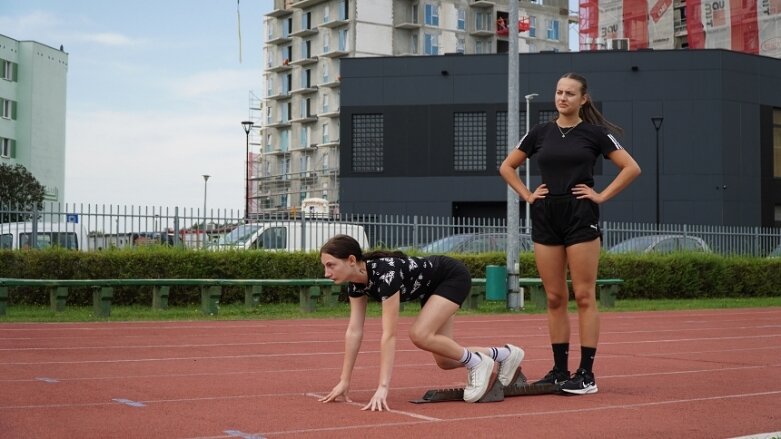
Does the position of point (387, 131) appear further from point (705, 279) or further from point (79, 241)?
point (79, 241)

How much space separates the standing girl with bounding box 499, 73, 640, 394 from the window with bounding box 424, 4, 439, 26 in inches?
3656

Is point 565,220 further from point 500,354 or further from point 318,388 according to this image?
point 318,388

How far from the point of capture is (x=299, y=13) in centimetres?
10494

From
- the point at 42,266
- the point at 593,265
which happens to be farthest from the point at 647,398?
the point at 42,266

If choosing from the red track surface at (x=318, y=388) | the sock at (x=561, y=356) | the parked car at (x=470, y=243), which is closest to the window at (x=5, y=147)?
the parked car at (x=470, y=243)

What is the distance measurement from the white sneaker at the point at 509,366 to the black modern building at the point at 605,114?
46.9 meters

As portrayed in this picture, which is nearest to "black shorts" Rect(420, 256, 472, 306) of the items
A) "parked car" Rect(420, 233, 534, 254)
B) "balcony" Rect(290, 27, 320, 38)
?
"parked car" Rect(420, 233, 534, 254)

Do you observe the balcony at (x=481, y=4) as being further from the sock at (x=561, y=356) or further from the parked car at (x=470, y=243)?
the sock at (x=561, y=356)

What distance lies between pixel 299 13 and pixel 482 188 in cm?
5264

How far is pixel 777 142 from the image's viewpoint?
58.1 m


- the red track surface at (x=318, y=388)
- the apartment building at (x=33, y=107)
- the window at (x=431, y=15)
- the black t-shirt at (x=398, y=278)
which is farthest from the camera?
the window at (x=431, y=15)

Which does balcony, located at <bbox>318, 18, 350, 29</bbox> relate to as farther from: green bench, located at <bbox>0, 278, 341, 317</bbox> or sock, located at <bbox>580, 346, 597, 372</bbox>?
sock, located at <bbox>580, 346, 597, 372</bbox>

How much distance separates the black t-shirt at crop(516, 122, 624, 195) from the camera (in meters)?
8.46

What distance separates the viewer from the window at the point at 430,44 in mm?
100062
